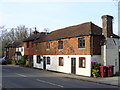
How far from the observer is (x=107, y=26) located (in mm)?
25438

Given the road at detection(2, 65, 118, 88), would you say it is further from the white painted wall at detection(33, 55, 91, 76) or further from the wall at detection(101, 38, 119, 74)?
the wall at detection(101, 38, 119, 74)

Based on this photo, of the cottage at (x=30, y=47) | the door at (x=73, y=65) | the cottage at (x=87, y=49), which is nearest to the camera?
the cottage at (x=87, y=49)

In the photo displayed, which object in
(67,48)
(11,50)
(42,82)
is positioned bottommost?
(42,82)

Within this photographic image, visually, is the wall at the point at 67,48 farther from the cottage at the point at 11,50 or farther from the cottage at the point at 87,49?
the cottage at the point at 11,50

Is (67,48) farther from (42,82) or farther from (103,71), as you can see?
(42,82)

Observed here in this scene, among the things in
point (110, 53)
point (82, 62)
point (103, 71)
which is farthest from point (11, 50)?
point (103, 71)

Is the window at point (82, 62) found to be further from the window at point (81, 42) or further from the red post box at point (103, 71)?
the red post box at point (103, 71)

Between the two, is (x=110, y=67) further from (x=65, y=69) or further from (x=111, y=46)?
(x=65, y=69)

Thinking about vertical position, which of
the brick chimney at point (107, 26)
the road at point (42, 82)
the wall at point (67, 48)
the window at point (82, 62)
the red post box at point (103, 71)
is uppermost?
the brick chimney at point (107, 26)

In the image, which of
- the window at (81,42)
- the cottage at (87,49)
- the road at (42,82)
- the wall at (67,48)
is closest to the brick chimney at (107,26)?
the cottage at (87,49)

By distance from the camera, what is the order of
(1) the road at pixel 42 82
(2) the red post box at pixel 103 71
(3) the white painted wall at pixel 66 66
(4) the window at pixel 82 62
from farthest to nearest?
(4) the window at pixel 82 62 → (3) the white painted wall at pixel 66 66 → (2) the red post box at pixel 103 71 → (1) the road at pixel 42 82

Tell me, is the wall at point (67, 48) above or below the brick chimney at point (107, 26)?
below

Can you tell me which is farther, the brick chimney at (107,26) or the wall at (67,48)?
the brick chimney at (107,26)

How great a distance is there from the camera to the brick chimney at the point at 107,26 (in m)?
25.4
